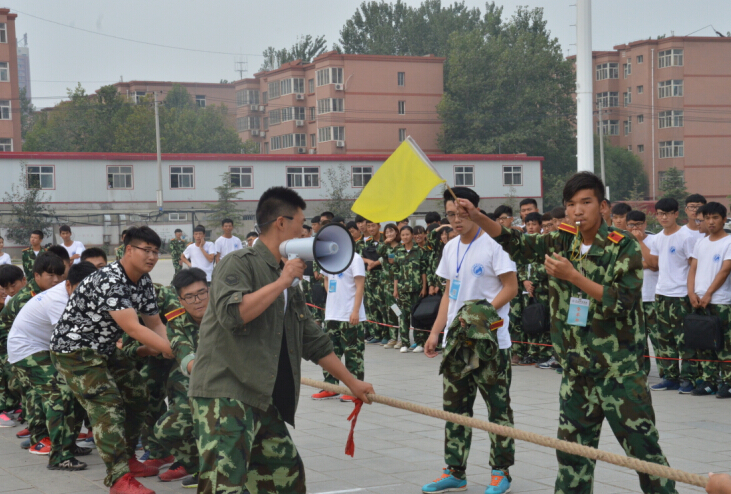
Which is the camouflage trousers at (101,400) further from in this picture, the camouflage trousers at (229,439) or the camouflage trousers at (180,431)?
the camouflage trousers at (229,439)

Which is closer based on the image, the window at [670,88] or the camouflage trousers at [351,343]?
the camouflage trousers at [351,343]

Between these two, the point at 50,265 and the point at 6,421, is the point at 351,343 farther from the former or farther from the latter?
the point at 6,421

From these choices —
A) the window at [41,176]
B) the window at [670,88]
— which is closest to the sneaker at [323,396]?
the window at [41,176]

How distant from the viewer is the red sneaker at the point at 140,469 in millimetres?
6352

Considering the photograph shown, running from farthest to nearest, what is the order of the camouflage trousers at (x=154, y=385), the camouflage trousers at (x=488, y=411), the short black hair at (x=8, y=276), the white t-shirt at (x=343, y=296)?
1. the white t-shirt at (x=343, y=296)
2. the short black hair at (x=8, y=276)
3. the camouflage trousers at (x=154, y=385)
4. the camouflage trousers at (x=488, y=411)

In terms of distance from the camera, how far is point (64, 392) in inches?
264

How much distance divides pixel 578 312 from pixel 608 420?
585 millimetres

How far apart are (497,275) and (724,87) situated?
226 feet

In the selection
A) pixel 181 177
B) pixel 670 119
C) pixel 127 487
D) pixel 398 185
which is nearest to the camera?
pixel 398 185

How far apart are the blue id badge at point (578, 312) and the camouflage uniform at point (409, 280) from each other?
8228 mm

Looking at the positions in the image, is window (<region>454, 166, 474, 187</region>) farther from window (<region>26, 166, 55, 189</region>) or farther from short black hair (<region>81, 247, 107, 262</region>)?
short black hair (<region>81, 247, 107, 262</region>)

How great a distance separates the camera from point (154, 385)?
6633mm

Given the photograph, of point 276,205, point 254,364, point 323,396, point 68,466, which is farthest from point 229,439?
point 323,396

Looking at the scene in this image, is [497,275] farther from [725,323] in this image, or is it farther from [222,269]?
[725,323]
